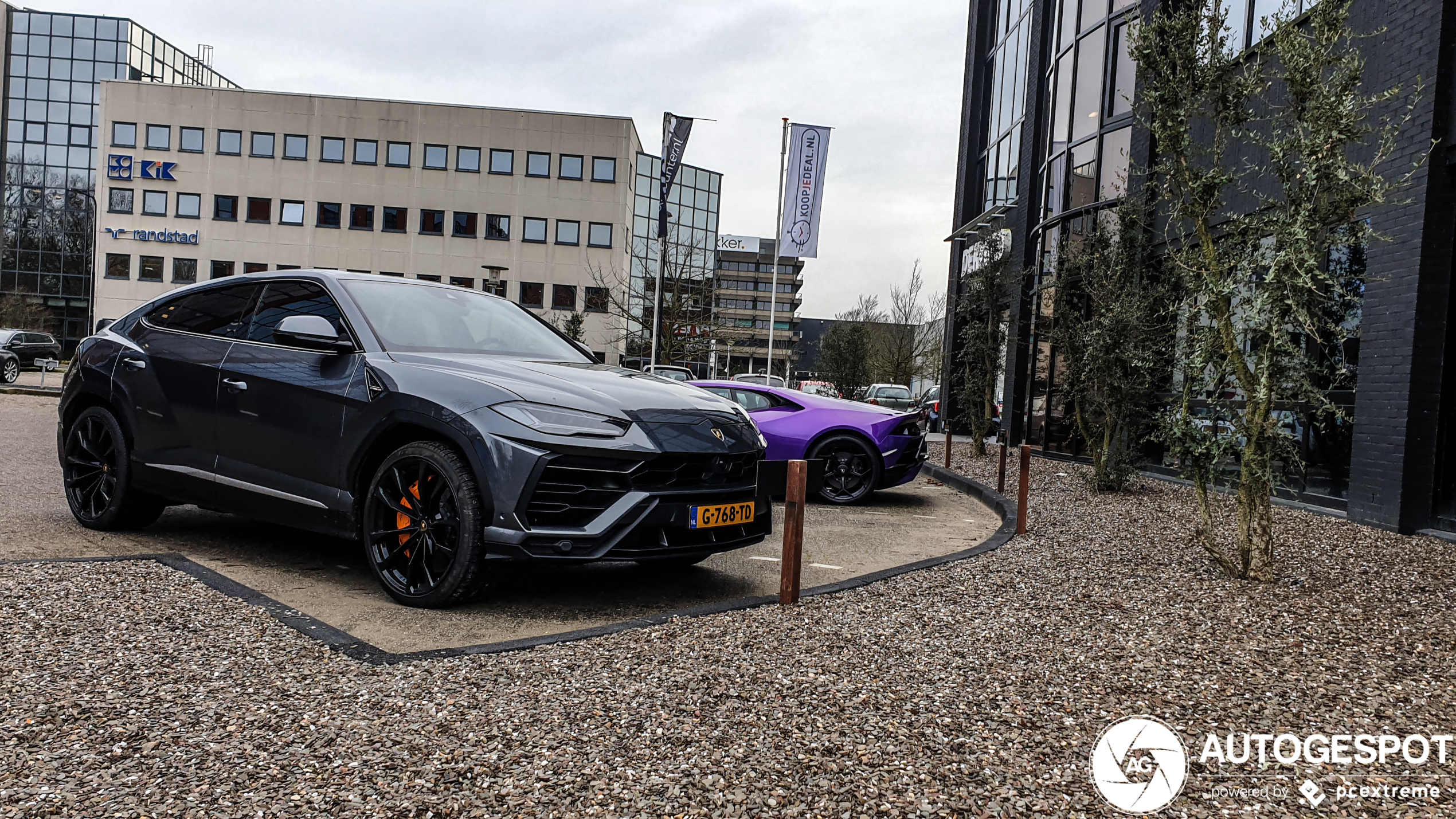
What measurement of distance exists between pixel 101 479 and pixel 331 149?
51054 millimetres

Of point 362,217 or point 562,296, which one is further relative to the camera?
point 562,296

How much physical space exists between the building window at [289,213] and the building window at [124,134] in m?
8.50

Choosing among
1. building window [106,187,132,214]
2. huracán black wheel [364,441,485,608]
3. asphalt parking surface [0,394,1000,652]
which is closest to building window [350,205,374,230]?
building window [106,187,132,214]

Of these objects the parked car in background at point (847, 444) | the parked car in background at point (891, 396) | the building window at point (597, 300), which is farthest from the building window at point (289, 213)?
the parked car in background at point (847, 444)

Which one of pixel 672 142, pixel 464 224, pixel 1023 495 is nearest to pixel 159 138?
pixel 464 224

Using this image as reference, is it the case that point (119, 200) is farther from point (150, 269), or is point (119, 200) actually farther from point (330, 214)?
point (330, 214)

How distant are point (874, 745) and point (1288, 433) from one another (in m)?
4.23

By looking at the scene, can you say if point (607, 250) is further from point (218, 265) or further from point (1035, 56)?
point (1035, 56)

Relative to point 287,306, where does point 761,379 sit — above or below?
below

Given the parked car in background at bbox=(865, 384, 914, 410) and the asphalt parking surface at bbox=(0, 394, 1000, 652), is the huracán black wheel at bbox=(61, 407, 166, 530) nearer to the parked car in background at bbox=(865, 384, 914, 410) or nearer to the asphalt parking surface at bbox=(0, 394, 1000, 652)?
the asphalt parking surface at bbox=(0, 394, 1000, 652)

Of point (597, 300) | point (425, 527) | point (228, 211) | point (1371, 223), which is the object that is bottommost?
point (425, 527)

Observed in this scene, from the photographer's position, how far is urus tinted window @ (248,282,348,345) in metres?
5.25

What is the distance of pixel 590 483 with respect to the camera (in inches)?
169

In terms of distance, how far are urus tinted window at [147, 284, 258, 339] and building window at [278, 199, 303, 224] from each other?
50.5 metres
